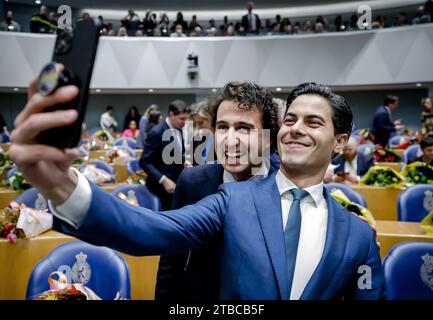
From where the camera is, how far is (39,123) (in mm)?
480

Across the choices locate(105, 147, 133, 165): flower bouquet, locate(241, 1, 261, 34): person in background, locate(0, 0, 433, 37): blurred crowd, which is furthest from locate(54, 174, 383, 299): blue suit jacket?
locate(241, 1, 261, 34): person in background

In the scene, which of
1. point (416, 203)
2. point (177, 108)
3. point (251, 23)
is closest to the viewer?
point (416, 203)

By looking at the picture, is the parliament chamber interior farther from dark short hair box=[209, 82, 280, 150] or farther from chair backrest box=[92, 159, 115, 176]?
chair backrest box=[92, 159, 115, 176]

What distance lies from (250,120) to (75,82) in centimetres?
69

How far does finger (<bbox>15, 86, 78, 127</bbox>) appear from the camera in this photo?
0.47m

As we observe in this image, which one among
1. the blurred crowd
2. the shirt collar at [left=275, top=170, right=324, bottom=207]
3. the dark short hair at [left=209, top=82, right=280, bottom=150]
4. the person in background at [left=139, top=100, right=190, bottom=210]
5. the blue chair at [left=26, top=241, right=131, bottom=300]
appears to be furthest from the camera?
the blurred crowd

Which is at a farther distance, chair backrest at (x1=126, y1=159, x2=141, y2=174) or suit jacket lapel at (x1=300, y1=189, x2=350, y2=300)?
chair backrest at (x1=126, y1=159, x2=141, y2=174)

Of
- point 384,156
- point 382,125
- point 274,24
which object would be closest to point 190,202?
point 384,156

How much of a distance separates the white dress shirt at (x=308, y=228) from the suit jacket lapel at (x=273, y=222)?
0.02 metres

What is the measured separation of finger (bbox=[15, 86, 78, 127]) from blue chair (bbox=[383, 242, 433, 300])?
5.36 ft

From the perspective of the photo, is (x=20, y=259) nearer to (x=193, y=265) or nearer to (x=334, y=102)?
(x=193, y=265)

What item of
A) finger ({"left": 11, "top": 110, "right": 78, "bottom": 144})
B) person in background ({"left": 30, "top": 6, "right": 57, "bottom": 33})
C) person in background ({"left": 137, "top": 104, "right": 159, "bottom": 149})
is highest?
person in background ({"left": 137, "top": 104, "right": 159, "bottom": 149})

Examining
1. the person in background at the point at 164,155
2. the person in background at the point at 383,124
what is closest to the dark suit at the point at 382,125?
the person in background at the point at 383,124

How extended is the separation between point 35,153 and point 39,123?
1.7 inches
